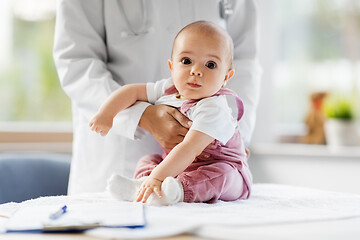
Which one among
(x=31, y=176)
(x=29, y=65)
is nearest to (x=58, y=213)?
(x=31, y=176)

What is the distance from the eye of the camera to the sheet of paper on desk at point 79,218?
86 centimetres

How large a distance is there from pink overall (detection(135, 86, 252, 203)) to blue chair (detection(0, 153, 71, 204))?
74 cm

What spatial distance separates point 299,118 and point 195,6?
1542mm

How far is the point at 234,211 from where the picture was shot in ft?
3.31

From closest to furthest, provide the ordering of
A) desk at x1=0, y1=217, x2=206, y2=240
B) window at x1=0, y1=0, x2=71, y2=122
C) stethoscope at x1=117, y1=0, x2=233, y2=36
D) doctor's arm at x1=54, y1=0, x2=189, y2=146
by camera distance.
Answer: desk at x1=0, y1=217, x2=206, y2=240, doctor's arm at x1=54, y1=0, x2=189, y2=146, stethoscope at x1=117, y1=0, x2=233, y2=36, window at x1=0, y1=0, x2=71, y2=122

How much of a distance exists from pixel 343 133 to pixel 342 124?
0.05 meters

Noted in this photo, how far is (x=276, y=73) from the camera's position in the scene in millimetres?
2984

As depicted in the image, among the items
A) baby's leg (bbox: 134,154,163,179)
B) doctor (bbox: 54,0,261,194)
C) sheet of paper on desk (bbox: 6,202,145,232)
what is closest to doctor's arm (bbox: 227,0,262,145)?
doctor (bbox: 54,0,261,194)

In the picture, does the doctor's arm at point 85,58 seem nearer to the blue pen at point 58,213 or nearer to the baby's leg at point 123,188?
the baby's leg at point 123,188

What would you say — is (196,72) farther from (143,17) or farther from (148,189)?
(143,17)

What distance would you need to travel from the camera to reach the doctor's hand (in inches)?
50.3

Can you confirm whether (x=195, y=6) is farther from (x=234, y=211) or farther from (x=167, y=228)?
(x=167, y=228)

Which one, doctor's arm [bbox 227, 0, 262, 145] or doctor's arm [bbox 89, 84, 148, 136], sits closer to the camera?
doctor's arm [bbox 89, 84, 148, 136]

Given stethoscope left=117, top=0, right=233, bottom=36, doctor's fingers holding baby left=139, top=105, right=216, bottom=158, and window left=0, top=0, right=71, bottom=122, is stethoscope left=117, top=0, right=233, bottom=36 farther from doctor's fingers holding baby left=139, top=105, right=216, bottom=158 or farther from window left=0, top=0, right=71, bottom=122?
window left=0, top=0, right=71, bottom=122
